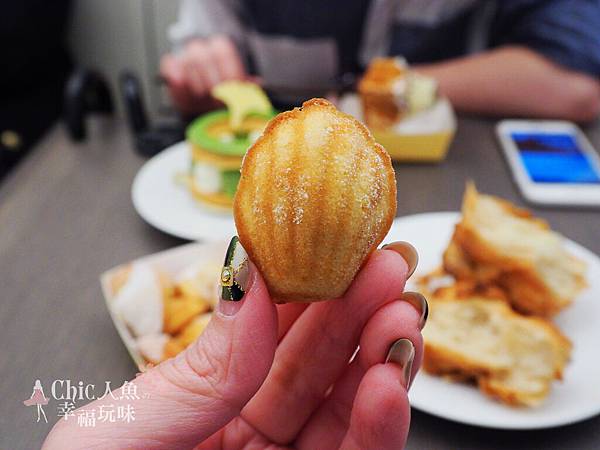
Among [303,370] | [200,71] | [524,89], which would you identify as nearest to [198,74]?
[200,71]

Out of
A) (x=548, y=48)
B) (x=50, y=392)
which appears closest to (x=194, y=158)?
(x=50, y=392)

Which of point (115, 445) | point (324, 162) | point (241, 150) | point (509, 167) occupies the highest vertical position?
point (324, 162)

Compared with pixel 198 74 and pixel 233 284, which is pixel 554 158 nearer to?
pixel 198 74

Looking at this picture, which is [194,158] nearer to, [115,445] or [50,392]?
[50,392]

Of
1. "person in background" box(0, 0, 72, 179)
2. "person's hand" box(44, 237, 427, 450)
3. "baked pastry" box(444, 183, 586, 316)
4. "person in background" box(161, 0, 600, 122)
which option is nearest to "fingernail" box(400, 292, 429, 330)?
"person's hand" box(44, 237, 427, 450)

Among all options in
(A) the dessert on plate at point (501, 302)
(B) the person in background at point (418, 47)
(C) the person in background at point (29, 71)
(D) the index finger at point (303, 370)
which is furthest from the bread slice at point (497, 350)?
(C) the person in background at point (29, 71)
